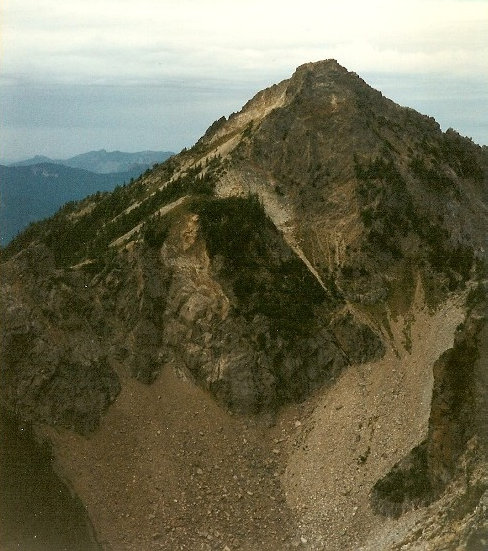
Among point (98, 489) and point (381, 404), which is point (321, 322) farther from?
point (98, 489)

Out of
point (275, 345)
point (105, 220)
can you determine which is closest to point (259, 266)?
point (275, 345)

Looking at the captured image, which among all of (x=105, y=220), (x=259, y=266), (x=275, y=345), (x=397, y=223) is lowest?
(x=275, y=345)

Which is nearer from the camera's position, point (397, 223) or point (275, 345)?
A: point (275, 345)

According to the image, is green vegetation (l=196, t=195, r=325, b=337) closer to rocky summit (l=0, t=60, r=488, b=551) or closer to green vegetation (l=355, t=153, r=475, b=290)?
rocky summit (l=0, t=60, r=488, b=551)

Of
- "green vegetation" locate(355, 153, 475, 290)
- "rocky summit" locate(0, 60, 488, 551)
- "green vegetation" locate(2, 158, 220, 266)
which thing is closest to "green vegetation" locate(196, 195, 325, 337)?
"rocky summit" locate(0, 60, 488, 551)

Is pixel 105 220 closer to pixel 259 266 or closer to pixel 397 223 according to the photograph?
pixel 259 266

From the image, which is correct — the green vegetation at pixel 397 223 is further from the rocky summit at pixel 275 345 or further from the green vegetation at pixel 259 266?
the green vegetation at pixel 259 266

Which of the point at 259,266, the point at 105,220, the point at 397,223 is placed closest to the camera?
the point at 259,266

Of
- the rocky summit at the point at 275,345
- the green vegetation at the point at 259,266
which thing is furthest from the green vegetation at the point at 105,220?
the green vegetation at the point at 259,266

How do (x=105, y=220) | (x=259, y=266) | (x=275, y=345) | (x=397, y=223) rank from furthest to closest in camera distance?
(x=105, y=220) < (x=397, y=223) < (x=259, y=266) < (x=275, y=345)

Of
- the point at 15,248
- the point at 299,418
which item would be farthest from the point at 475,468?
the point at 15,248
